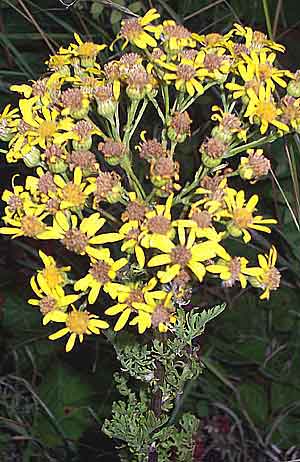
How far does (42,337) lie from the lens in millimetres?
1830

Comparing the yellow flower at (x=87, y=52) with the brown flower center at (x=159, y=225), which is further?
the yellow flower at (x=87, y=52)

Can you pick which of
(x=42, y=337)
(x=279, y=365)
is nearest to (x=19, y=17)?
(x=42, y=337)

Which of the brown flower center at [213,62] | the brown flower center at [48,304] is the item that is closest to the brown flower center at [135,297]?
the brown flower center at [48,304]

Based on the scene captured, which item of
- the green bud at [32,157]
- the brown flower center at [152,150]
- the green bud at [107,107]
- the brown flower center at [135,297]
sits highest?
the green bud at [107,107]

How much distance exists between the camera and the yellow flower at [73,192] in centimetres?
92

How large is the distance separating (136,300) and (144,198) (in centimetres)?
15

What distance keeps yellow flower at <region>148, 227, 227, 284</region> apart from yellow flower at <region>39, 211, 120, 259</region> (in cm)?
6

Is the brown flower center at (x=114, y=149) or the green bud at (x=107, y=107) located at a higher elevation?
the green bud at (x=107, y=107)

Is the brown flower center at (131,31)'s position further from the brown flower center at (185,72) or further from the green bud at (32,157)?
the green bud at (32,157)

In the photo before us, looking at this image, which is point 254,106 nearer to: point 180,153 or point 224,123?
point 224,123

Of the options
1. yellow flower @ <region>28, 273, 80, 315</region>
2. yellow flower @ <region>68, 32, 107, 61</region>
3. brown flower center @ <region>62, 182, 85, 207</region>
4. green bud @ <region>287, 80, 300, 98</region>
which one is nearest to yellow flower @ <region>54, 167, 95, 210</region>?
brown flower center @ <region>62, 182, 85, 207</region>

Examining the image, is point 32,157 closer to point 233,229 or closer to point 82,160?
point 82,160

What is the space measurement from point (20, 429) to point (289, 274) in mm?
723

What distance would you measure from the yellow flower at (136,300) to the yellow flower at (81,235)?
0.17 ft
